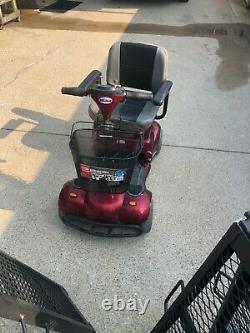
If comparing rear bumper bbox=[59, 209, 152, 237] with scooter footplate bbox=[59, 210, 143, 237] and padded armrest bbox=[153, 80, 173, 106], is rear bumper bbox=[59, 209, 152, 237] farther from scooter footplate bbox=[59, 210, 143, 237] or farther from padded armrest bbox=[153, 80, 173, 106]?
padded armrest bbox=[153, 80, 173, 106]

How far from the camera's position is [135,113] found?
297cm

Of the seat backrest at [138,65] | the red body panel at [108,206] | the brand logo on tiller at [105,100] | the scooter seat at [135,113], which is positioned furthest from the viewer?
the seat backrest at [138,65]

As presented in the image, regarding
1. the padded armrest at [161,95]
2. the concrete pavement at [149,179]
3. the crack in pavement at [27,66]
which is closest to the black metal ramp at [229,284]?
the concrete pavement at [149,179]

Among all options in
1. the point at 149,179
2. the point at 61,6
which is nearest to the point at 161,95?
the point at 149,179

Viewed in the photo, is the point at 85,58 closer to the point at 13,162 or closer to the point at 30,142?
the point at 30,142

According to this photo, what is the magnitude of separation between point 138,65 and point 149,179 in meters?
0.95

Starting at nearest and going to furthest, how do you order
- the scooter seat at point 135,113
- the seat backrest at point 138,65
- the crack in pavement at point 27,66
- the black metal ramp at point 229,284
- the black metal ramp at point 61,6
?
the black metal ramp at point 229,284, the scooter seat at point 135,113, the seat backrest at point 138,65, the crack in pavement at point 27,66, the black metal ramp at point 61,6

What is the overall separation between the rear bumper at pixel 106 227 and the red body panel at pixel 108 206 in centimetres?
3

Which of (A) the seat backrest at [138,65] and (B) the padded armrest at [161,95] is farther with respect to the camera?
(A) the seat backrest at [138,65]

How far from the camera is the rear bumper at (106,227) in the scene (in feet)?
8.02

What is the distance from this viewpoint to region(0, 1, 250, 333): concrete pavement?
233 cm

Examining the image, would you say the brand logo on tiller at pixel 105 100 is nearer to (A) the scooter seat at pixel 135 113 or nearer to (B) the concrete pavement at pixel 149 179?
(A) the scooter seat at pixel 135 113

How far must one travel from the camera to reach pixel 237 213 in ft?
9.23

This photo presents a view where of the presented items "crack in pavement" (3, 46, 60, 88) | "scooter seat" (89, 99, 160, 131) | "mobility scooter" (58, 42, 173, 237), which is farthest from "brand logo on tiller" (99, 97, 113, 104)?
"crack in pavement" (3, 46, 60, 88)
